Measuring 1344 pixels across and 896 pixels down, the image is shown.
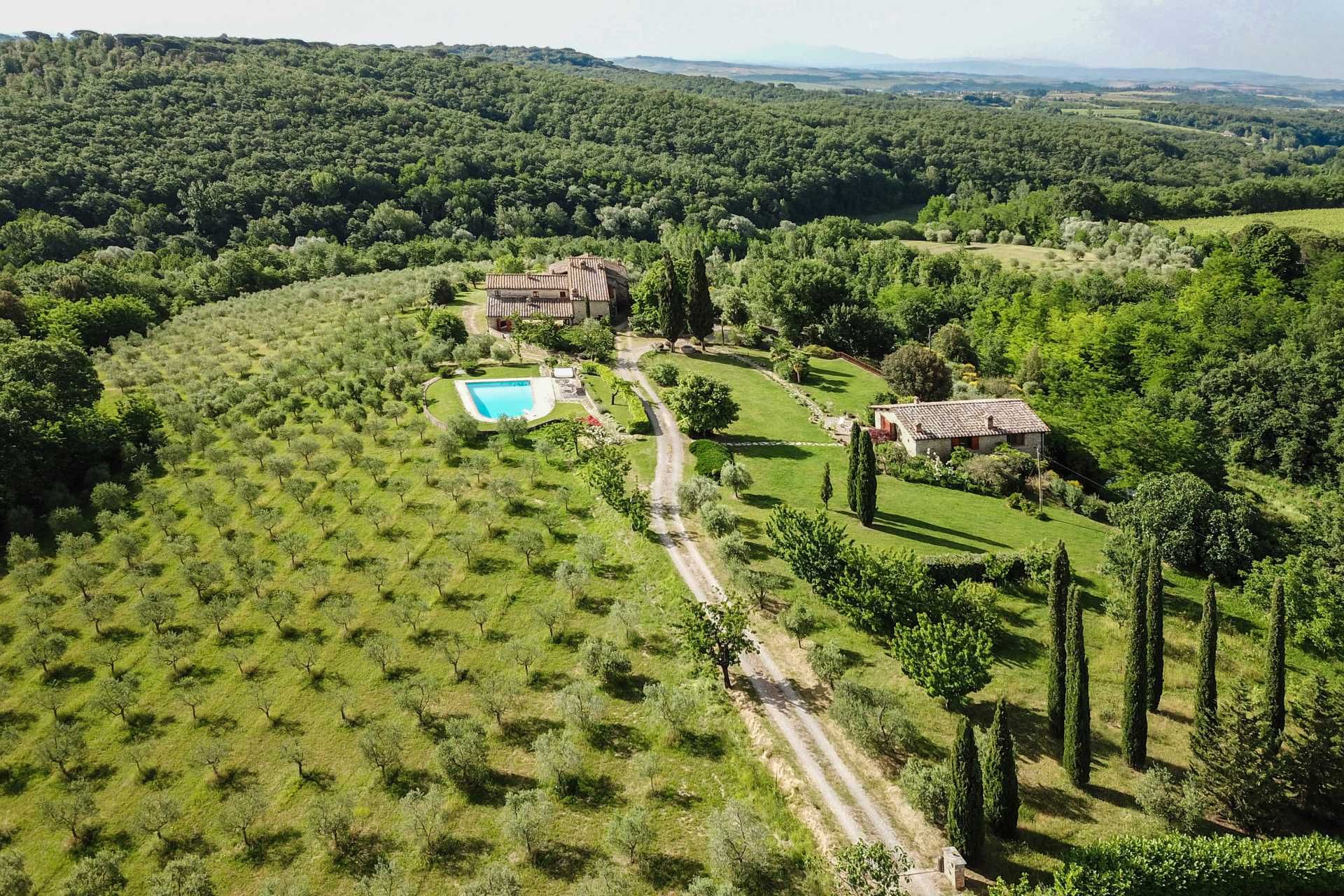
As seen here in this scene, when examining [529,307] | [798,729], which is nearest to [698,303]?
[529,307]

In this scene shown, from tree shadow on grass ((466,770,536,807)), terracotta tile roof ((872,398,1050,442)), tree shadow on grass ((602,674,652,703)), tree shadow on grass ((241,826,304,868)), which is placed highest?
terracotta tile roof ((872,398,1050,442))

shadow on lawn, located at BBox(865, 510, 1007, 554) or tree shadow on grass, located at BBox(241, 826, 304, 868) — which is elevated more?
shadow on lawn, located at BBox(865, 510, 1007, 554)

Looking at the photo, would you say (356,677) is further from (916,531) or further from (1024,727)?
(916,531)

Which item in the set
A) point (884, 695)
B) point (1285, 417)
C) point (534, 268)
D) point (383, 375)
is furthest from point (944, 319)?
point (884, 695)

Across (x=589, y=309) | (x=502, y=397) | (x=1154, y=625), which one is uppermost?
(x=589, y=309)

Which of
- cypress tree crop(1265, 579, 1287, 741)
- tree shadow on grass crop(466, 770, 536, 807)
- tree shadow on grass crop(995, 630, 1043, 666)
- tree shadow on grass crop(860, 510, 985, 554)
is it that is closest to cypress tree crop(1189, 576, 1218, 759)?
cypress tree crop(1265, 579, 1287, 741)

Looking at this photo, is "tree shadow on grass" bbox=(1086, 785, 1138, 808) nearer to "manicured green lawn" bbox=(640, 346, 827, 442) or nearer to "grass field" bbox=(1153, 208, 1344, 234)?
"manicured green lawn" bbox=(640, 346, 827, 442)

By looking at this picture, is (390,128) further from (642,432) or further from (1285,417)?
(1285,417)
